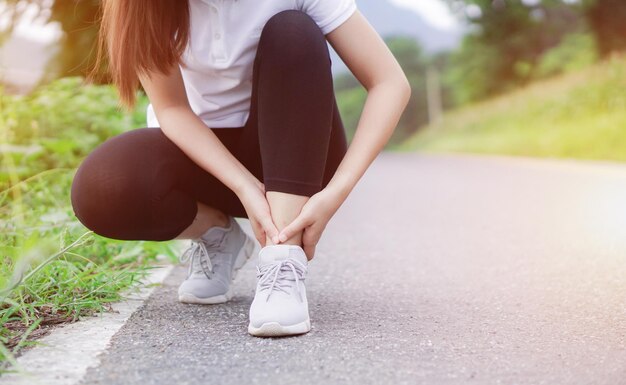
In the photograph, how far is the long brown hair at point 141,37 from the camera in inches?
73.6

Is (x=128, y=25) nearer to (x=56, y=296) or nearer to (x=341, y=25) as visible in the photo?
(x=341, y=25)

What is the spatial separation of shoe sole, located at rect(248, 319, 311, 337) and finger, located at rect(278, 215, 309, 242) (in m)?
0.21

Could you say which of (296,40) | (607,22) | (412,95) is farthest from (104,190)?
(412,95)

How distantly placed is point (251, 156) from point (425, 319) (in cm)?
66

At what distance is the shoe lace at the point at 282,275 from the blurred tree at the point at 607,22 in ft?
67.4

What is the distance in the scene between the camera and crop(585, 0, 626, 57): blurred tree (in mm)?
20453

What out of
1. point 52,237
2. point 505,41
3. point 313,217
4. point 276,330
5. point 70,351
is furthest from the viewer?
point 505,41

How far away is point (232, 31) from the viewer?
1962 mm

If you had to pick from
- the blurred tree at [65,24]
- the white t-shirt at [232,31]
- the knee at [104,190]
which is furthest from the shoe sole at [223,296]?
the blurred tree at [65,24]

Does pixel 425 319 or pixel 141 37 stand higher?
pixel 141 37

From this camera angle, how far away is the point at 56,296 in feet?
6.22

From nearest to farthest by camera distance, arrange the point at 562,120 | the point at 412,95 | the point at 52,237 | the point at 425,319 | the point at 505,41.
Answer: the point at 425,319
the point at 52,237
the point at 562,120
the point at 505,41
the point at 412,95

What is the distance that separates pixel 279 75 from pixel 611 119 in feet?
33.5

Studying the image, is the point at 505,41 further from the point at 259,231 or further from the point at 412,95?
the point at 259,231
